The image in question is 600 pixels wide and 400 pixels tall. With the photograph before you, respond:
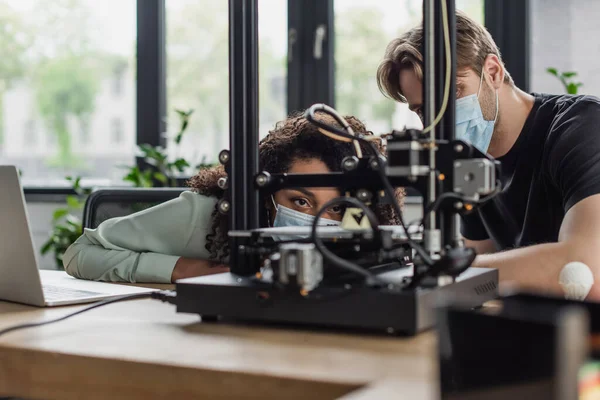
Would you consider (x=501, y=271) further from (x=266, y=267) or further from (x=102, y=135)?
(x=102, y=135)

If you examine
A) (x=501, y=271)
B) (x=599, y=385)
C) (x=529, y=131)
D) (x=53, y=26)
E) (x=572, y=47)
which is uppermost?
(x=53, y=26)

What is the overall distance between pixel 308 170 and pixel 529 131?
2.06 feet

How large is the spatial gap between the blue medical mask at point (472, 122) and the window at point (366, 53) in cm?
143

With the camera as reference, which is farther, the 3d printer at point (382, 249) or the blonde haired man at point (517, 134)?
the blonde haired man at point (517, 134)

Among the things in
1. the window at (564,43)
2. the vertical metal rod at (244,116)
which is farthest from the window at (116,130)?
the vertical metal rod at (244,116)

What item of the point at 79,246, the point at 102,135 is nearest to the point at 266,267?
the point at 79,246

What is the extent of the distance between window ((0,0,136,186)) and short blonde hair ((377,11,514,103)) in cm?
221

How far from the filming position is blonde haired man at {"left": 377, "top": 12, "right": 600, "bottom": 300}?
1660mm

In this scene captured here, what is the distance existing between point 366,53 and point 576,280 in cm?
222

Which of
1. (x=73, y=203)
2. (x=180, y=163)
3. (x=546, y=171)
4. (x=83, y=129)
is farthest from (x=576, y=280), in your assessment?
(x=83, y=129)

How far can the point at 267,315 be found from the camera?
96 centimetres

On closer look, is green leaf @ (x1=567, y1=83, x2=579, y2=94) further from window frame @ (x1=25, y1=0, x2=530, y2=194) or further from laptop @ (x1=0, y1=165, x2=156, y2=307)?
laptop @ (x1=0, y1=165, x2=156, y2=307)

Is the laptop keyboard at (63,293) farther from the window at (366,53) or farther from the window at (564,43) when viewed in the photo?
the window at (564,43)

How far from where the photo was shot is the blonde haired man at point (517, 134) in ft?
5.45
